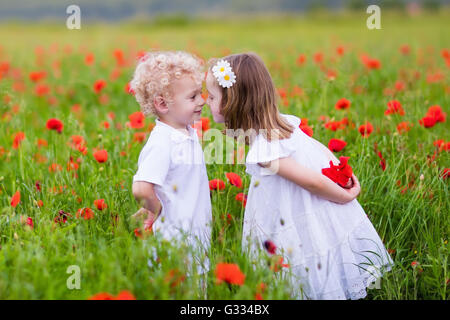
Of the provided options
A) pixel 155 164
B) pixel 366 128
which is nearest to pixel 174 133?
pixel 155 164

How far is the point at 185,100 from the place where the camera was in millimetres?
2020

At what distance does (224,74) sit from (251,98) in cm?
15

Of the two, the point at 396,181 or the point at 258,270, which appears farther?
the point at 396,181

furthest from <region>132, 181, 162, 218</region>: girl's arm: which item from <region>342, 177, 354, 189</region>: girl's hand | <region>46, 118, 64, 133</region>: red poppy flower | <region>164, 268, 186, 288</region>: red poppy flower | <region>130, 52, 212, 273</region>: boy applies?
<region>46, 118, 64, 133</region>: red poppy flower

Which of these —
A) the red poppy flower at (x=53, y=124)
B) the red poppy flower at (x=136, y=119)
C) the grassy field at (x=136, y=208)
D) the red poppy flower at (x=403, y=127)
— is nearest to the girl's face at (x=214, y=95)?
the grassy field at (x=136, y=208)

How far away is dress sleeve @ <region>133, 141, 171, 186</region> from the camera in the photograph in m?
1.88

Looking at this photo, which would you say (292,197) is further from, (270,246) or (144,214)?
(144,214)

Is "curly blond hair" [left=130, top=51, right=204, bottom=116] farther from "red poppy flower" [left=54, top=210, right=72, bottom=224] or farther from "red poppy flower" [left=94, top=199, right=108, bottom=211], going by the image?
"red poppy flower" [left=54, top=210, right=72, bottom=224]

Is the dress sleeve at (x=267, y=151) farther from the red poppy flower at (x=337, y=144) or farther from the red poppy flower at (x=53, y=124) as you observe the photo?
the red poppy flower at (x=53, y=124)

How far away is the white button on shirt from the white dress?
0.20 metres
